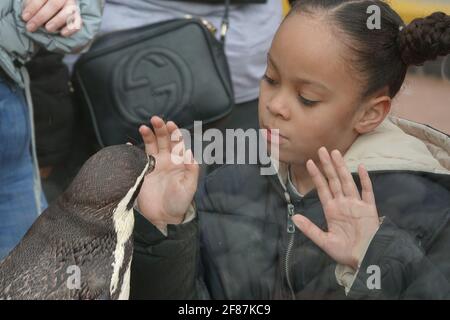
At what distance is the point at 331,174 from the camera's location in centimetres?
113

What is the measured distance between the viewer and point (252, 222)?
4.32ft

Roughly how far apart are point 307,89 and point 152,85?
0.67 m

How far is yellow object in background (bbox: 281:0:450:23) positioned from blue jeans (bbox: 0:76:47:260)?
2.62ft

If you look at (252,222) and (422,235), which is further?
(252,222)

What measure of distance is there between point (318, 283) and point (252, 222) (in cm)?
17

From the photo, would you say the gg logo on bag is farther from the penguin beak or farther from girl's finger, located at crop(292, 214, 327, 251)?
girl's finger, located at crop(292, 214, 327, 251)

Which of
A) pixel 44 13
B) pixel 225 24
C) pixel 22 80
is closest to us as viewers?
pixel 44 13

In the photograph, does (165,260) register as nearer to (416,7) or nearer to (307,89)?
(307,89)

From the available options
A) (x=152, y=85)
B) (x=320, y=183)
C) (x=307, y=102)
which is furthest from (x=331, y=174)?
(x=152, y=85)

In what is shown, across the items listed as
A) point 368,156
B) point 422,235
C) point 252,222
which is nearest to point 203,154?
point 252,222

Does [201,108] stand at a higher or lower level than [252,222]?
lower

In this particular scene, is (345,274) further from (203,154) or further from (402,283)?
(203,154)

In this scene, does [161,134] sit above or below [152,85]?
above

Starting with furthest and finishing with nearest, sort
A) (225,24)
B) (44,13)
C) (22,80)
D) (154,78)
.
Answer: (225,24), (154,78), (22,80), (44,13)
